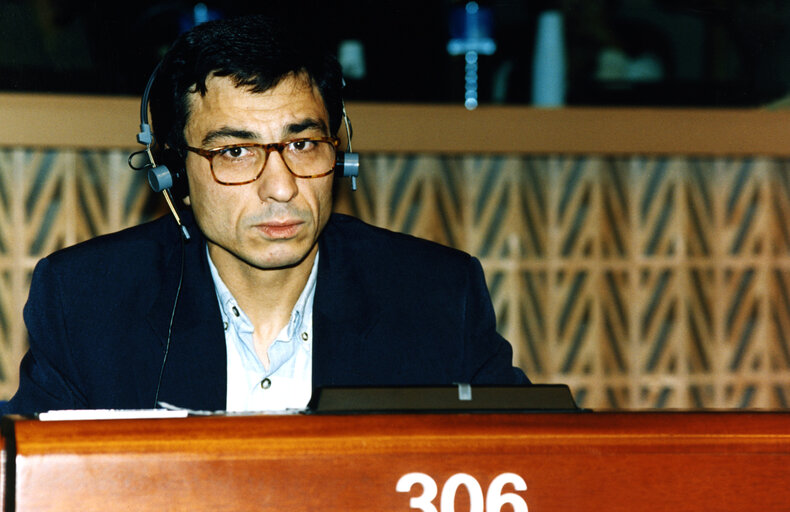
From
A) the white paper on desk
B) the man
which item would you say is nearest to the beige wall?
the man

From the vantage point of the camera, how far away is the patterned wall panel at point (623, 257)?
2646mm

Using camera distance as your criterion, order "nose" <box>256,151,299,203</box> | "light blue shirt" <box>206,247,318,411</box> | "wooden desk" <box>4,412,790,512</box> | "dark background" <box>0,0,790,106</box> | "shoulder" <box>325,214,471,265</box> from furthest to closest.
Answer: "dark background" <box>0,0,790,106</box> < "shoulder" <box>325,214,471,265</box> < "light blue shirt" <box>206,247,318,411</box> < "nose" <box>256,151,299,203</box> < "wooden desk" <box>4,412,790,512</box>

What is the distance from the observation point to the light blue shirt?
134 centimetres

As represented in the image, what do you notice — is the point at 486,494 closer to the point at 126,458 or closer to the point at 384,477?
the point at 384,477

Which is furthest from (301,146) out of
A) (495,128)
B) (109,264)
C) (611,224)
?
(611,224)

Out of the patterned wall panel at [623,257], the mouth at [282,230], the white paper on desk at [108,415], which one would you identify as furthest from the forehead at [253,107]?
the patterned wall panel at [623,257]

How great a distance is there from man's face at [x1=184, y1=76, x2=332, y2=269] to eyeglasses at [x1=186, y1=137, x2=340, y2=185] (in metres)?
0.01

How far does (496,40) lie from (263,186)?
209 cm

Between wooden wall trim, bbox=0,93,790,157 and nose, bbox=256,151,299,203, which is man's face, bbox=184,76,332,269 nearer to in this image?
nose, bbox=256,151,299,203

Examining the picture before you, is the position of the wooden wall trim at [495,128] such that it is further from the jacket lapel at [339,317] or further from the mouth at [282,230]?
the mouth at [282,230]

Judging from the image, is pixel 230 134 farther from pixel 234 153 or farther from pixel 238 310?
pixel 238 310

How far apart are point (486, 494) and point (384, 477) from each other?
0.08 meters

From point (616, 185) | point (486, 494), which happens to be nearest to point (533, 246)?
point (616, 185)

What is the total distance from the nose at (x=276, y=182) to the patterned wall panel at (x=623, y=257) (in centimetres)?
135
